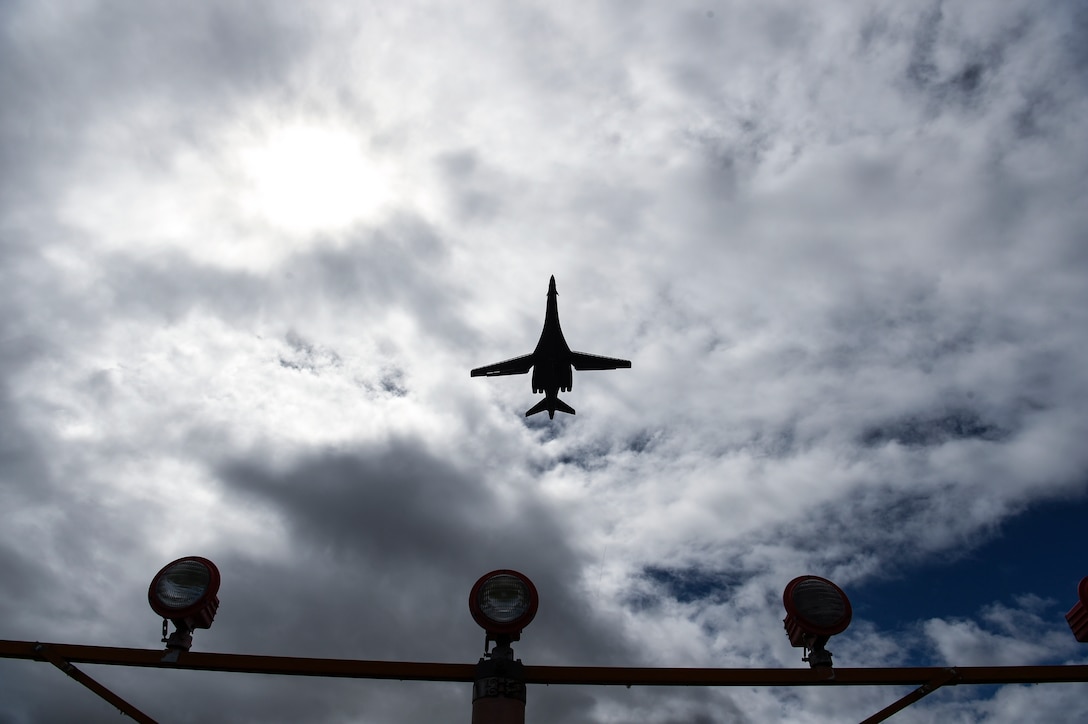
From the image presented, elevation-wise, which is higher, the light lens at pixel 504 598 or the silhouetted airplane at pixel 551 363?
the silhouetted airplane at pixel 551 363

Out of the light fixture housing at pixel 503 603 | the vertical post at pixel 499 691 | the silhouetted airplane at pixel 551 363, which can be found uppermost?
the silhouetted airplane at pixel 551 363

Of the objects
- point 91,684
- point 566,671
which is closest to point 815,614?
point 566,671

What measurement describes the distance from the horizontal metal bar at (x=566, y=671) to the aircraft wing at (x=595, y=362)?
4850 centimetres

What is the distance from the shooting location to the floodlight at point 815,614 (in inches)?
333

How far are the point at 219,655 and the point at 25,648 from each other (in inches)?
95.2

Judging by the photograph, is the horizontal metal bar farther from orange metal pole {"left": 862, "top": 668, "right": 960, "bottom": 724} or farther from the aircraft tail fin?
the aircraft tail fin

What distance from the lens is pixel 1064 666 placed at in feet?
28.3

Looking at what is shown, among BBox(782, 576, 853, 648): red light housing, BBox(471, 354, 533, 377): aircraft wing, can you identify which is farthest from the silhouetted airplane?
BBox(782, 576, 853, 648): red light housing

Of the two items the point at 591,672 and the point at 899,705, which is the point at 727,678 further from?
the point at 899,705

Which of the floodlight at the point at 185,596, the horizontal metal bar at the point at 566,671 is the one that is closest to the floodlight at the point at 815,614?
the horizontal metal bar at the point at 566,671

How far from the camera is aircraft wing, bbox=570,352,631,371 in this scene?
5724cm

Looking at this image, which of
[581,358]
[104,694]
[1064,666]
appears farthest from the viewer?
[581,358]

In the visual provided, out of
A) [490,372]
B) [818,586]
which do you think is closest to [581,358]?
[490,372]

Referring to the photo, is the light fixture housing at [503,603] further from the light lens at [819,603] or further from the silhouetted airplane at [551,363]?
the silhouetted airplane at [551,363]
